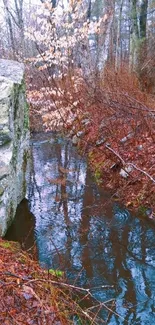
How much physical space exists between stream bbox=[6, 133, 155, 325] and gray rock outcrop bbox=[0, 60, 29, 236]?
0.50 m

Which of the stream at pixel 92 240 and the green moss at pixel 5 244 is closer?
the stream at pixel 92 240

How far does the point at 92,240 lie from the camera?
A: 4660mm

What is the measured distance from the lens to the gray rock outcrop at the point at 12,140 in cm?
425

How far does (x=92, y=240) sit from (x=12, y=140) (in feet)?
5.55

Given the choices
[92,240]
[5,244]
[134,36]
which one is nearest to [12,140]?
[5,244]

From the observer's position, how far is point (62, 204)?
230 inches

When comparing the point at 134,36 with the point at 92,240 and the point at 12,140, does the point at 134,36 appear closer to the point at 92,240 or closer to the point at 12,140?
the point at 12,140

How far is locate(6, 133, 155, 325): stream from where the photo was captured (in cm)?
356

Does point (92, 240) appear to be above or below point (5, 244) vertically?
below

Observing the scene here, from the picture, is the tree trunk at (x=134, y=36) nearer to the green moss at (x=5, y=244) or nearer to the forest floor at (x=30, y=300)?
the green moss at (x=5, y=244)

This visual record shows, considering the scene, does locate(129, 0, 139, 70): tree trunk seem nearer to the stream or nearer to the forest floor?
the stream

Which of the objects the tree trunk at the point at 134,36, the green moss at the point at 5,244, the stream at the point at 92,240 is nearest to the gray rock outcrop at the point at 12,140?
the green moss at the point at 5,244

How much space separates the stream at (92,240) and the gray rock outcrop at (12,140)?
497 mm

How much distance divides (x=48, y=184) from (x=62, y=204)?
96cm
